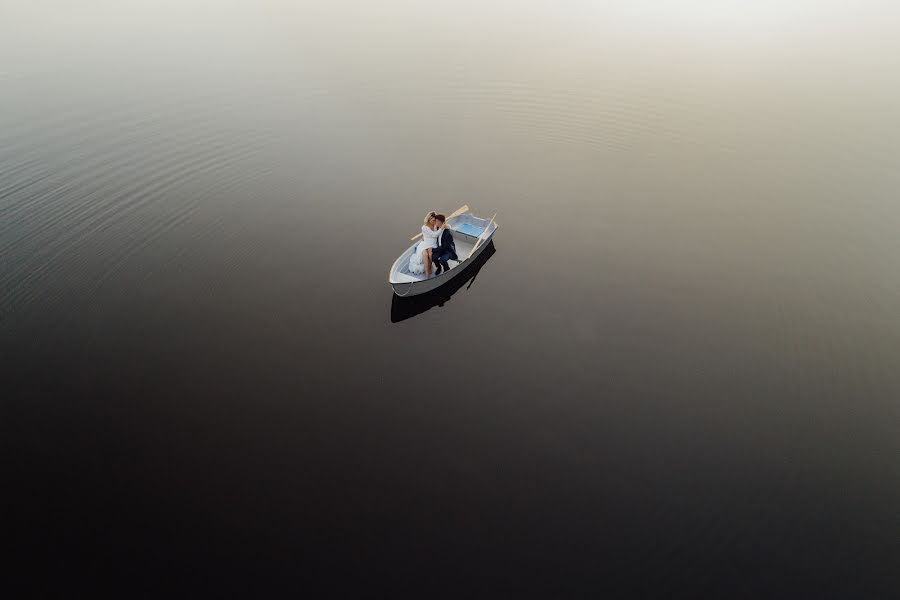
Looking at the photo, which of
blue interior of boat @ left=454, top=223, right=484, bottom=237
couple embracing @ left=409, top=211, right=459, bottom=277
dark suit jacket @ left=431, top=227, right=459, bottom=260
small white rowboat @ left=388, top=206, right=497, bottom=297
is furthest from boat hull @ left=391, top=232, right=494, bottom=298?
blue interior of boat @ left=454, top=223, right=484, bottom=237

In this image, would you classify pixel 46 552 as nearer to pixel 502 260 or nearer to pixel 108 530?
pixel 108 530

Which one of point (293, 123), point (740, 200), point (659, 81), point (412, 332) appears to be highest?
point (659, 81)

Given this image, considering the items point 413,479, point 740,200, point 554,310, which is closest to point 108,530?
point 413,479

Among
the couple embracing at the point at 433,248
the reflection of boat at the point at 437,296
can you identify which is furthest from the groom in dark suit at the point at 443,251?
the reflection of boat at the point at 437,296

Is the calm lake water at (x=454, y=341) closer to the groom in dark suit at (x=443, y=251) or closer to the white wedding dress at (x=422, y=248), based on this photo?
the groom in dark suit at (x=443, y=251)

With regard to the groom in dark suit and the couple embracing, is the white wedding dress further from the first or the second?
the groom in dark suit

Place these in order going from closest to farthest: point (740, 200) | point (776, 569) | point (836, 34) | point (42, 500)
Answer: point (776, 569) < point (42, 500) < point (740, 200) < point (836, 34)
